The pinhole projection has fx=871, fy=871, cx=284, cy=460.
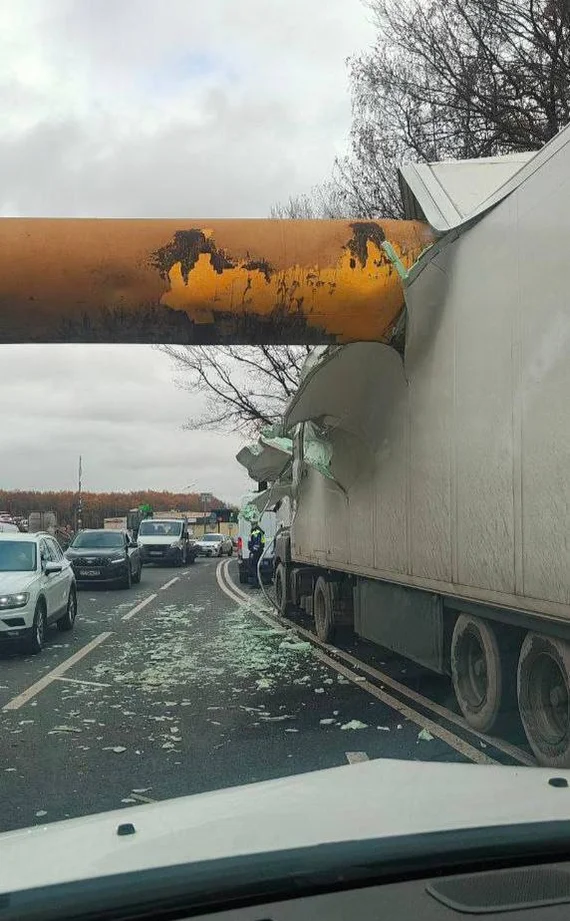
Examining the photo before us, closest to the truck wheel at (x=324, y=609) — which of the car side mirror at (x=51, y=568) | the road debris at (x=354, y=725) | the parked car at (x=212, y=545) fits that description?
the car side mirror at (x=51, y=568)

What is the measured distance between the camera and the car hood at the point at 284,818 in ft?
6.93

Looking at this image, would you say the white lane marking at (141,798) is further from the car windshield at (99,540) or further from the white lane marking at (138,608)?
the car windshield at (99,540)

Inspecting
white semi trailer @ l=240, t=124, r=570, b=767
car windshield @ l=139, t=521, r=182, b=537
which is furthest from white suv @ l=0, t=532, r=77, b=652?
car windshield @ l=139, t=521, r=182, b=537

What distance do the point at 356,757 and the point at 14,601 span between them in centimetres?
637

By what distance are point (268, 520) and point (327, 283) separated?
65.9 feet

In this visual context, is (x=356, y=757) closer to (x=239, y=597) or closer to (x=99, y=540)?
(x=239, y=597)

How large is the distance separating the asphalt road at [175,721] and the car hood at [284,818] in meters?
2.76

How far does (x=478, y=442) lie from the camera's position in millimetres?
6309

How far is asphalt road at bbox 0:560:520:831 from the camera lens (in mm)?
5844

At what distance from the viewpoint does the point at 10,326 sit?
26.4ft

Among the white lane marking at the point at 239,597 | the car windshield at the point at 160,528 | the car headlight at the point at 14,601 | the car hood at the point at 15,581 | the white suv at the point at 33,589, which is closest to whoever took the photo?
the car headlight at the point at 14,601

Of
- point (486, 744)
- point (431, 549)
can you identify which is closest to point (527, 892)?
point (486, 744)

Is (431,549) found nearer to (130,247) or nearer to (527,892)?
(130,247)

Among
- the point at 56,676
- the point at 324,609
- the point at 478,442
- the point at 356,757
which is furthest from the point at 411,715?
the point at 324,609
